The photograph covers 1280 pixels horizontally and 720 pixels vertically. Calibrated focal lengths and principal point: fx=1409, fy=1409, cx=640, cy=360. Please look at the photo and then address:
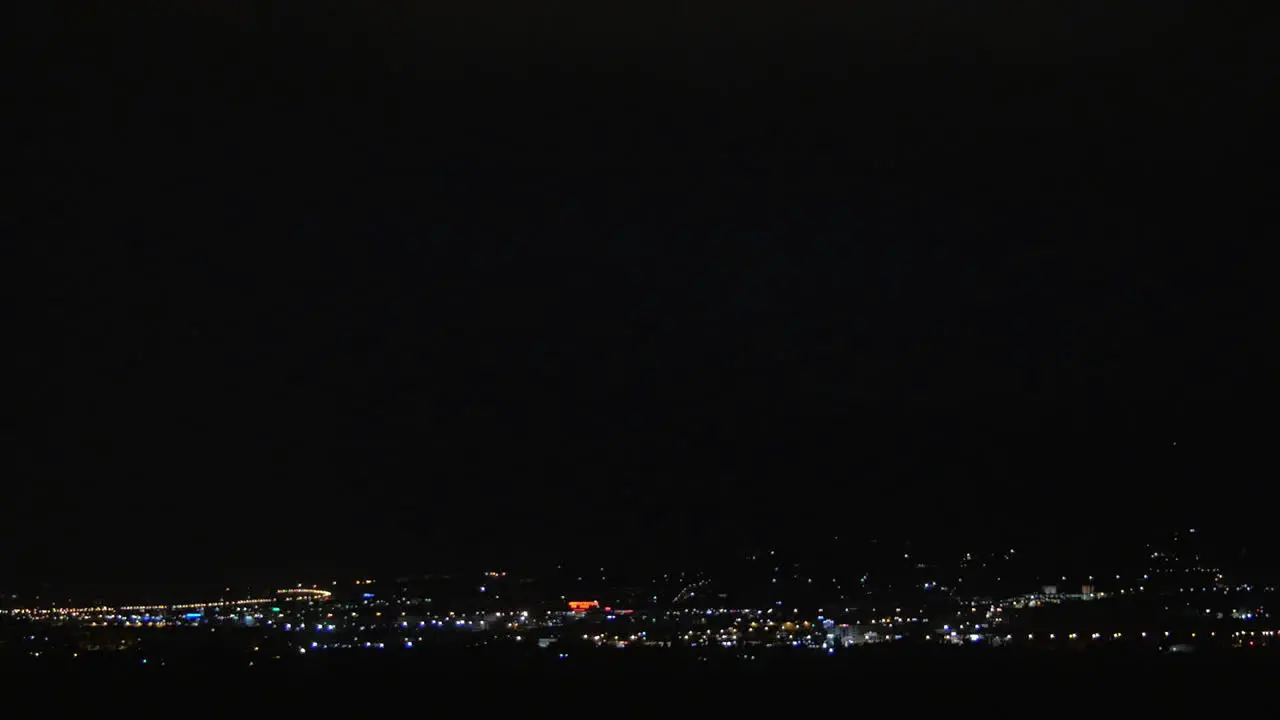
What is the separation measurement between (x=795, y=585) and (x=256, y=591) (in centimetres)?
3705

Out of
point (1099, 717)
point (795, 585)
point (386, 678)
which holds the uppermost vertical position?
point (795, 585)

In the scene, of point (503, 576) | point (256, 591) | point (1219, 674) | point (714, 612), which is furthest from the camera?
point (256, 591)

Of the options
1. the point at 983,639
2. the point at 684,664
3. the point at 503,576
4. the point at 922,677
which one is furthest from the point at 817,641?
the point at 503,576

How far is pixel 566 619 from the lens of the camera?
56.4 m

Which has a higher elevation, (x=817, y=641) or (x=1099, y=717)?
(x=817, y=641)

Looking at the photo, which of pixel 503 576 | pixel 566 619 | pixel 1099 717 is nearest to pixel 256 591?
pixel 503 576

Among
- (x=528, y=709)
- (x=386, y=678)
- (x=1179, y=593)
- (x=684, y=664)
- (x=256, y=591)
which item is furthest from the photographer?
(x=256, y=591)

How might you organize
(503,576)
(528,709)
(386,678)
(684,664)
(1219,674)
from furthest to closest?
(503,576) → (684,664) → (386,678) → (1219,674) → (528,709)

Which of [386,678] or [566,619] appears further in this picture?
[566,619]

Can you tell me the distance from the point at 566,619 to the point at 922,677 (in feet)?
93.9

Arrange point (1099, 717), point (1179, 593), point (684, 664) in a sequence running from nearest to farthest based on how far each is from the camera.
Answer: point (1099, 717), point (684, 664), point (1179, 593)

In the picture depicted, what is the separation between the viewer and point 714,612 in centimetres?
5484

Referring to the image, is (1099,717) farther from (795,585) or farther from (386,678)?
(795,585)

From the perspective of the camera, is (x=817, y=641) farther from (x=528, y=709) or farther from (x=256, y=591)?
(x=256, y=591)
